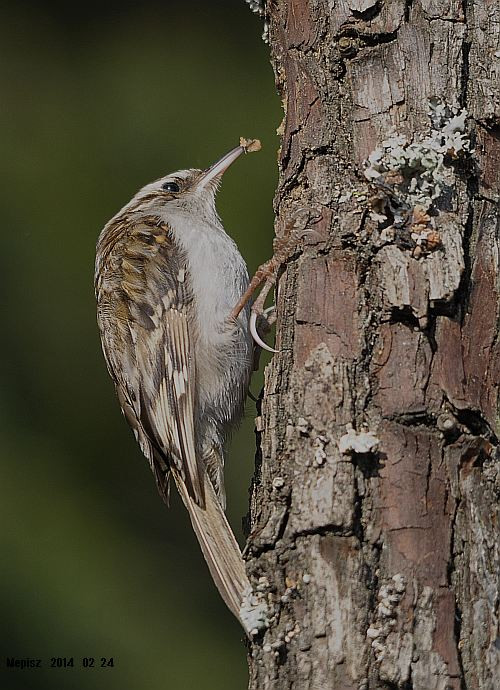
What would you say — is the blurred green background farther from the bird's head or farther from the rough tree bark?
the rough tree bark

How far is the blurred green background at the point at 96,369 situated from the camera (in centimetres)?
395

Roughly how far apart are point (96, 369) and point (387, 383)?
248 cm

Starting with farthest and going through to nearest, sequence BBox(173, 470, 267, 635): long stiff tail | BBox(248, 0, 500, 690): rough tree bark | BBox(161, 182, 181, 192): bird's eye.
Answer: BBox(161, 182, 181, 192): bird's eye
BBox(173, 470, 267, 635): long stiff tail
BBox(248, 0, 500, 690): rough tree bark

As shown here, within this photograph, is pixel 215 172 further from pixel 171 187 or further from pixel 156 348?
pixel 156 348

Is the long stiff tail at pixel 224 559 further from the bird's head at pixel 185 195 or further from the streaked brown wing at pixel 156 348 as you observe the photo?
the bird's head at pixel 185 195

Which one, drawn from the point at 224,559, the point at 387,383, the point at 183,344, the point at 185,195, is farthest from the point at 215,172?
the point at 387,383

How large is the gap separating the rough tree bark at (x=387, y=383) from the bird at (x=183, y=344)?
65 cm

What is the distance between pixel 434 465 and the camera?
1918mm

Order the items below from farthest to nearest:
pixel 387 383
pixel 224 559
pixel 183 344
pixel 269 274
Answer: pixel 183 344 → pixel 269 274 → pixel 224 559 → pixel 387 383

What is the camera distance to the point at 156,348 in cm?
289

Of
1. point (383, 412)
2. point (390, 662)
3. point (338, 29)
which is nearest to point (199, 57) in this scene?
point (338, 29)

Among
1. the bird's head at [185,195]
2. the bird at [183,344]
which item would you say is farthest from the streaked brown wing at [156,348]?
the bird's head at [185,195]

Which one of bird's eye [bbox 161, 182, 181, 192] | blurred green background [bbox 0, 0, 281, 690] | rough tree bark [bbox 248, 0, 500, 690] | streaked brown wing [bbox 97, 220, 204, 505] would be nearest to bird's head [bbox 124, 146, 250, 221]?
bird's eye [bbox 161, 182, 181, 192]

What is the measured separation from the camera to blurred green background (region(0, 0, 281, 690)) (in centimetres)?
395
